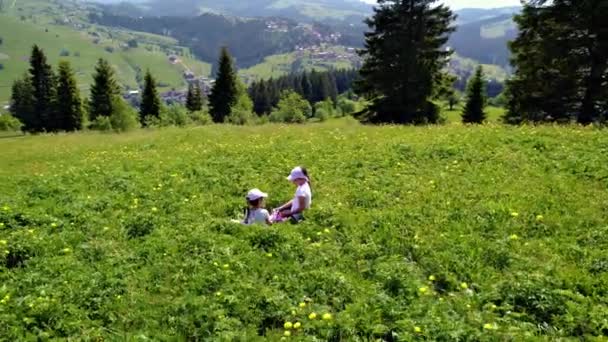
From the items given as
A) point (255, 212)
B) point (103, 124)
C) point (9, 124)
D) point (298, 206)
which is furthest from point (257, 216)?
point (9, 124)

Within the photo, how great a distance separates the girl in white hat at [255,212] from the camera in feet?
34.4

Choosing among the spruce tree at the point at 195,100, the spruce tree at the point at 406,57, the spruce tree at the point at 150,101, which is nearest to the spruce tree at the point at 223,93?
the spruce tree at the point at 150,101

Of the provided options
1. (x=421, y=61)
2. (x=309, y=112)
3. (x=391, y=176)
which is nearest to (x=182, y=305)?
(x=391, y=176)

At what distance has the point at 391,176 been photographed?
12.9 m

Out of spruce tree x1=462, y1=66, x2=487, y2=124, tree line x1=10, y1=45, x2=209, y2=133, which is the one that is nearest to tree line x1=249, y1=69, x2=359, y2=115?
tree line x1=10, y1=45, x2=209, y2=133

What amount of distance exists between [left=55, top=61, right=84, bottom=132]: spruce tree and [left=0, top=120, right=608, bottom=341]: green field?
52.5m

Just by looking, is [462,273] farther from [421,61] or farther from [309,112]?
[309,112]

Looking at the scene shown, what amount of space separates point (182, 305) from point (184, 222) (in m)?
3.45

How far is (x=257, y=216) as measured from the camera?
10.5 m

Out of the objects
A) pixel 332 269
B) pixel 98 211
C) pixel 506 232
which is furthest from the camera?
pixel 98 211

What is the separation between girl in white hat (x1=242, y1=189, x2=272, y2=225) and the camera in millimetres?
10492

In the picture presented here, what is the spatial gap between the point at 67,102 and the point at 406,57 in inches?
1882

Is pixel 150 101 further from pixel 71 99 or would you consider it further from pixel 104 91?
pixel 71 99

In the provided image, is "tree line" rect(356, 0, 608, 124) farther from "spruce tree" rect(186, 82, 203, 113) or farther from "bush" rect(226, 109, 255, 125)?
"spruce tree" rect(186, 82, 203, 113)
